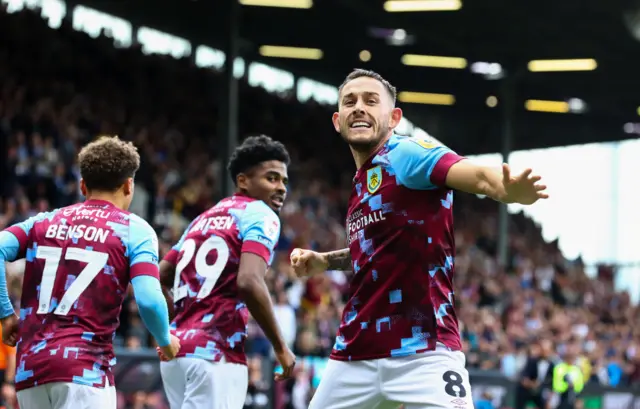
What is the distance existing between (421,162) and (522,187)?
0.65 meters

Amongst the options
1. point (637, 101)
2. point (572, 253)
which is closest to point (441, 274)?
point (637, 101)

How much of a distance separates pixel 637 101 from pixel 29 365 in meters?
29.7

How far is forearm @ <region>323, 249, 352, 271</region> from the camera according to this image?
5.53 m

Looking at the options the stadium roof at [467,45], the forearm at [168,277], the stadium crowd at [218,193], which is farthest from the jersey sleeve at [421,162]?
the stadium roof at [467,45]

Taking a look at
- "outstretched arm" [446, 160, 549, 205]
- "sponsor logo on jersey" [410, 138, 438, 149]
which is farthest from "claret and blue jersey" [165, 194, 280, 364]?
"outstretched arm" [446, 160, 549, 205]

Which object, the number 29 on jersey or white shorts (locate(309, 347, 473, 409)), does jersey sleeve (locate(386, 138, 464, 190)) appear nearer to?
white shorts (locate(309, 347, 473, 409))

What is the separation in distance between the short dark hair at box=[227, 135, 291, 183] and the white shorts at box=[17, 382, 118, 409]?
185cm

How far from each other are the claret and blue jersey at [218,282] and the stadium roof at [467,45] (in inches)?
598

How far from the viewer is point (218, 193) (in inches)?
782

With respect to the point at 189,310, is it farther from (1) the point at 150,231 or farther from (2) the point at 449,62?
(2) the point at 449,62

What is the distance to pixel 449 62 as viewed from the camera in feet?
95.1

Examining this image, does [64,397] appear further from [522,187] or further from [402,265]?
[522,187]

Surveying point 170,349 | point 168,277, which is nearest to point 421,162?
point 170,349

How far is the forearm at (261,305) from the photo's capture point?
5.75 metres
